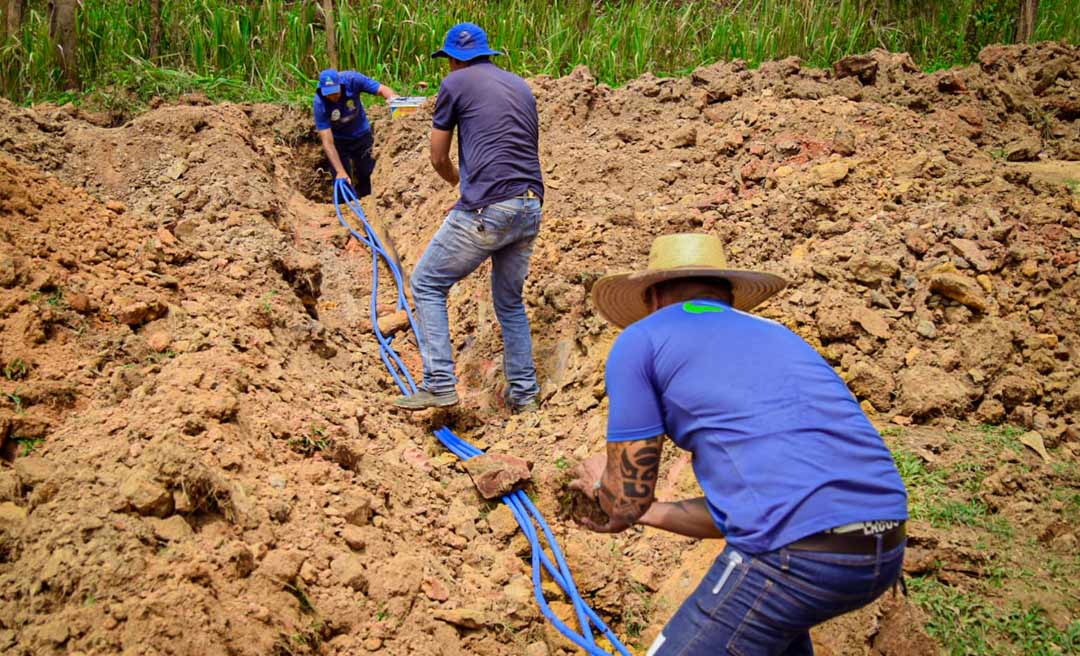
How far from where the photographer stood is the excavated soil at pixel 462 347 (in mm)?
2975

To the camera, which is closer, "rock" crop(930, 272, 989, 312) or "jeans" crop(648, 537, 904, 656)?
"jeans" crop(648, 537, 904, 656)

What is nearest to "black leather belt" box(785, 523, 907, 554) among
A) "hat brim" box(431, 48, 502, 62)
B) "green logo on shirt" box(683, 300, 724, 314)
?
"green logo on shirt" box(683, 300, 724, 314)

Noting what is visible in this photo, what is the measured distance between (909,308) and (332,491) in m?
2.77

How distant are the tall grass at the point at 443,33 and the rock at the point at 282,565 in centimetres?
610

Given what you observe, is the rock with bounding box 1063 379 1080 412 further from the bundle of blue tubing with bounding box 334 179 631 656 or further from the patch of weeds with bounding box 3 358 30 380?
Answer: the patch of weeds with bounding box 3 358 30 380

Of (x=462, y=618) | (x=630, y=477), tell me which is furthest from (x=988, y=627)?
(x=462, y=618)

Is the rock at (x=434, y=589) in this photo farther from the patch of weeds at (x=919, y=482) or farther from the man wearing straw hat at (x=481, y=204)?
the patch of weeds at (x=919, y=482)

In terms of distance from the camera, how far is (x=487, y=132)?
4328 mm

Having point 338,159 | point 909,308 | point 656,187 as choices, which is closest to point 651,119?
point 656,187

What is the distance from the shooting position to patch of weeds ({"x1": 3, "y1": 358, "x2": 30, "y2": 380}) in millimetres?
3795

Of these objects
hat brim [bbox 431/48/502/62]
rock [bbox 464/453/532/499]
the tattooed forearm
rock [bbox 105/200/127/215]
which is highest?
hat brim [bbox 431/48/502/62]

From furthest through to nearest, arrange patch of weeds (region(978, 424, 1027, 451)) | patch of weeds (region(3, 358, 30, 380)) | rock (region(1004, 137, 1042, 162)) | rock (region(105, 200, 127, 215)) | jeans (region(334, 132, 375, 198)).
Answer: jeans (region(334, 132, 375, 198)), rock (region(1004, 137, 1042, 162)), rock (region(105, 200, 127, 215)), patch of weeds (region(3, 358, 30, 380)), patch of weeds (region(978, 424, 1027, 451))

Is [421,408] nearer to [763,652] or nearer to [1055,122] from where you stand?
[763,652]

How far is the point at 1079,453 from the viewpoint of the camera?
3.66 meters
